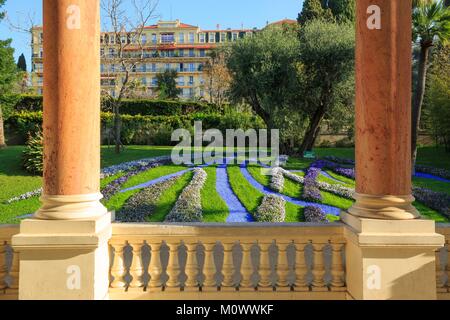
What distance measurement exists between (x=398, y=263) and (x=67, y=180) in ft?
12.5

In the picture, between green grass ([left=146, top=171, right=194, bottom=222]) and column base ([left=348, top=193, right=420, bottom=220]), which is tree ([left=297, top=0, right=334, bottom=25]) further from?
column base ([left=348, top=193, right=420, bottom=220])

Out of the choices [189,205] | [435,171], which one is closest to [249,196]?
[189,205]

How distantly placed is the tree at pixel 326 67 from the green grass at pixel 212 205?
8.34 meters

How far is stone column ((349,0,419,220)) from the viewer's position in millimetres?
4652

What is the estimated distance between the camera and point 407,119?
186 inches

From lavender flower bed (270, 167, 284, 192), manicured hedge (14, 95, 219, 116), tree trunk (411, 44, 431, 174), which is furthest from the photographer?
manicured hedge (14, 95, 219, 116)

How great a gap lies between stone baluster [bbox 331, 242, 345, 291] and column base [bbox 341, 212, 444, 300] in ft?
1.41

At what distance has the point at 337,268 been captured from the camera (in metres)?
5.02

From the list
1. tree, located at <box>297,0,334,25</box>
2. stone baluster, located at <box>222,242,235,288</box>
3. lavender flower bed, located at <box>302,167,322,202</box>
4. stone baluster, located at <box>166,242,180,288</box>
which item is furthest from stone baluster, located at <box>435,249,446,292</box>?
tree, located at <box>297,0,334,25</box>

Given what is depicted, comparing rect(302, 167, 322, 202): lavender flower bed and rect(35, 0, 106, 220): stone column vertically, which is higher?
rect(35, 0, 106, 220): stone column

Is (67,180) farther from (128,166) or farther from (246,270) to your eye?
(128,166)

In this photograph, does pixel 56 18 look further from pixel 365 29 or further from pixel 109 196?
pixel 109 196

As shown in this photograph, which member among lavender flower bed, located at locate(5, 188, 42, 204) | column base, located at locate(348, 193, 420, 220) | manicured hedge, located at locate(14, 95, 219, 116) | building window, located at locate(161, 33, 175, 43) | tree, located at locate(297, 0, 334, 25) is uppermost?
building window, located at locate(161, 33, 175, 43)

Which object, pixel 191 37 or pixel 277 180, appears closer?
pixel 277 180
